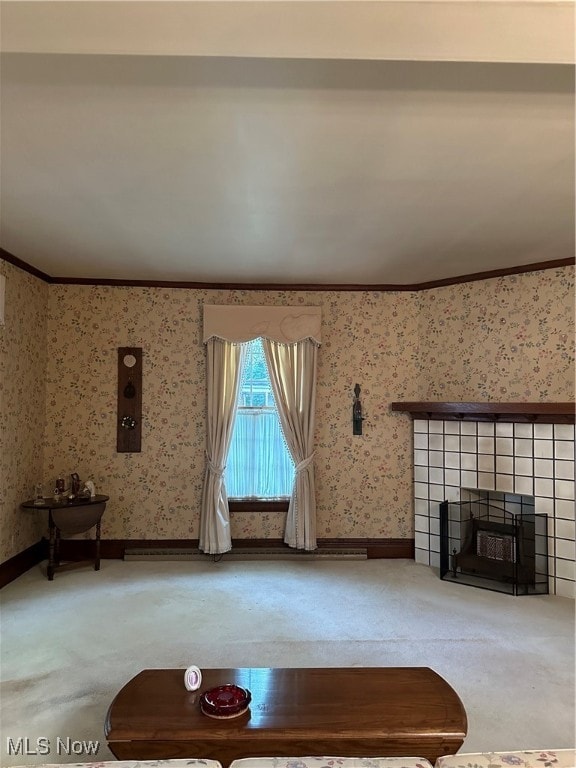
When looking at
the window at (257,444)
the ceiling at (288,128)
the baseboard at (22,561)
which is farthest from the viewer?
the window at (257,444)

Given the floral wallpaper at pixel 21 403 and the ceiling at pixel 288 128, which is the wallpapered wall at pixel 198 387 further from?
the ceiling at pixel 288 128

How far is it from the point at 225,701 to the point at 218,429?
2933mm

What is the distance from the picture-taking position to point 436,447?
4453 millimetres

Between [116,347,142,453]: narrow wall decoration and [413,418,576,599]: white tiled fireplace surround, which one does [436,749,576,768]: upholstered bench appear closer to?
[413,418,576,599]: white tiled fireplace surround

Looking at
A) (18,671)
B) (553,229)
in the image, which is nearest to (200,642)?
(18,671)

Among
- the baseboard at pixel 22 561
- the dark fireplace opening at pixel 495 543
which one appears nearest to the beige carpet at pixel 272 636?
the baseboard at pixel 22 561

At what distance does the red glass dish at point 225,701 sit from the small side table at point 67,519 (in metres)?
2.60

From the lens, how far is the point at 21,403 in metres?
4.11

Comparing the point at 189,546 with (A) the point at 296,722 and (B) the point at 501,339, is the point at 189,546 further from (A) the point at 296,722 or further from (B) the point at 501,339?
(B) the point at 501,339

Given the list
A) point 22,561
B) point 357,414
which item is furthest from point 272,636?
point 22,561

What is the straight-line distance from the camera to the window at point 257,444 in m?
4.71

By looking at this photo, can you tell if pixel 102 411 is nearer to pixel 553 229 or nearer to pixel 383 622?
pixel 383 622

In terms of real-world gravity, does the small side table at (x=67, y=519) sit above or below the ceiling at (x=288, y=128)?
below

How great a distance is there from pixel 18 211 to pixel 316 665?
9.85 ft
